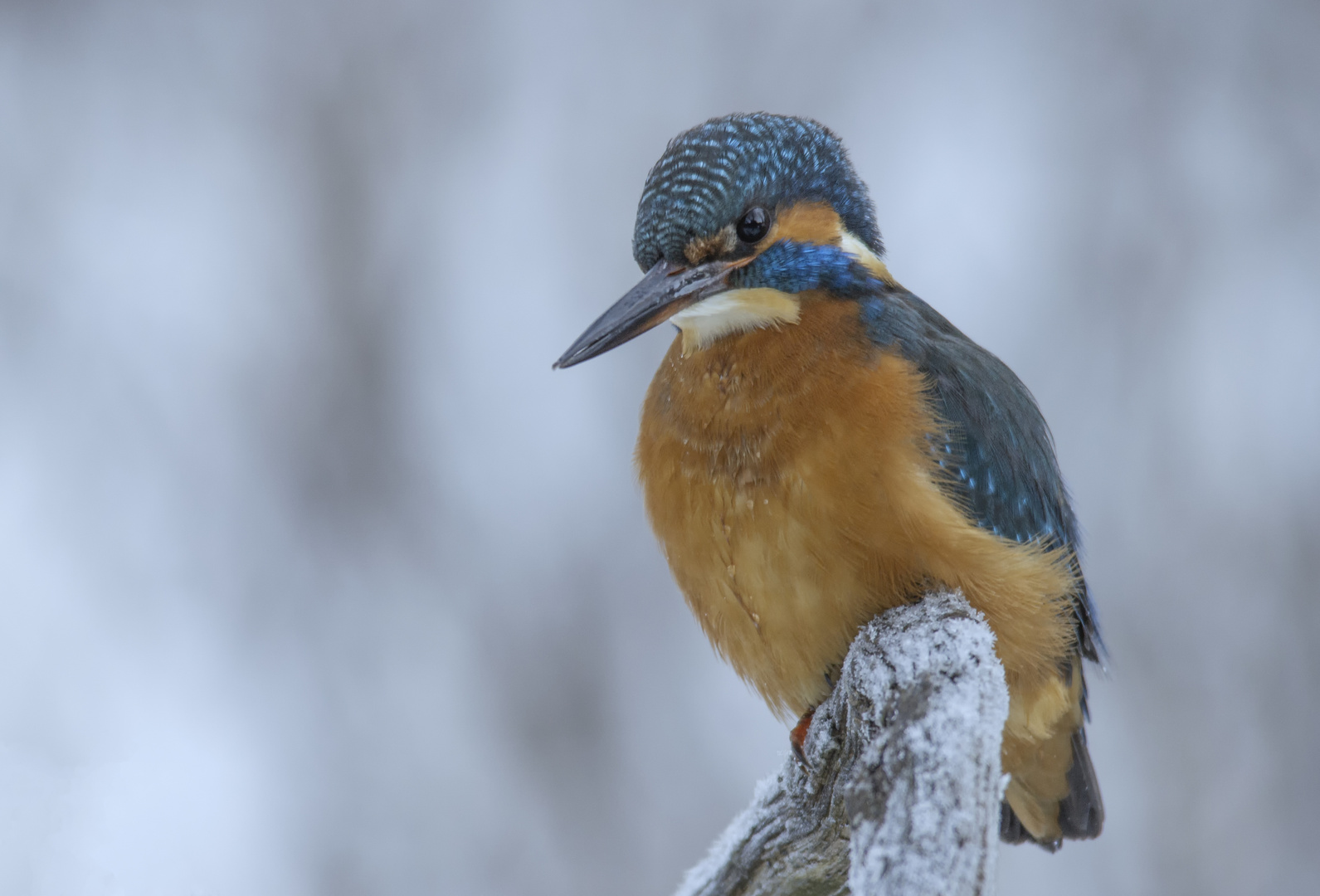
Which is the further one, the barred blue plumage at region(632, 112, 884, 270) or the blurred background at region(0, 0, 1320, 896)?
the blurred background at region(0, 0, 1320, 896)

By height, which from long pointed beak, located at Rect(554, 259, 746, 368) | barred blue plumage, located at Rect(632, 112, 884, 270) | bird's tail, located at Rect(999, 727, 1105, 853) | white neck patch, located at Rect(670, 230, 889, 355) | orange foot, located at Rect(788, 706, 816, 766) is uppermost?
barred blue plumage, located at Rect(632, 112, 884, 270)

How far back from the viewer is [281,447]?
13.1ft

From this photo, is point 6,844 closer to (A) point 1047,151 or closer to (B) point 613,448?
(B) point 613,448

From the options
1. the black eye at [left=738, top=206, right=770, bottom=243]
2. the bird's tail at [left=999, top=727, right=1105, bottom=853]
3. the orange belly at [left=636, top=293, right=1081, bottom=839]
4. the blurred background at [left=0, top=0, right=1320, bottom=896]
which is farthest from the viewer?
the blurred background at [left=0, top=0, right=1320, bottom=896]

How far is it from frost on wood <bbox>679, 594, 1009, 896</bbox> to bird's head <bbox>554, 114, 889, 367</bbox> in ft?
1.97

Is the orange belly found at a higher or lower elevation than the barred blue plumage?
lower

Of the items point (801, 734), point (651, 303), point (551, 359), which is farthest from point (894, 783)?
point (551, 359)

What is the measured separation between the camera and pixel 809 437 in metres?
1.73

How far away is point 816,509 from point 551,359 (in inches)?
99.6

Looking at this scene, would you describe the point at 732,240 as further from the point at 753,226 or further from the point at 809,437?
the point at 809,437

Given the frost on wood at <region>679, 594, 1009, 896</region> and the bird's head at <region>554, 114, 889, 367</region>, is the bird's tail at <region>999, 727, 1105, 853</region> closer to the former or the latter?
the frost on wood at <region>679, 594, 1009, 896</region>

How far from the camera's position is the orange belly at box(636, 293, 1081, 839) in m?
1.70

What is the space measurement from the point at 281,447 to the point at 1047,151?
10.4 ft

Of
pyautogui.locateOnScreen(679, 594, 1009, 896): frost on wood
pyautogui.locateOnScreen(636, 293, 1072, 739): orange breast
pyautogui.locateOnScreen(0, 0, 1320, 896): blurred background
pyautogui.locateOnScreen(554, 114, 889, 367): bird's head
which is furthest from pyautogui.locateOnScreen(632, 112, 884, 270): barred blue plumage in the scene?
pyautogui.locateOnScreen(0, 0, 1320, 896): blurred background
